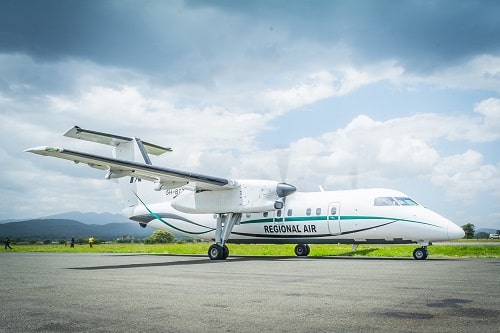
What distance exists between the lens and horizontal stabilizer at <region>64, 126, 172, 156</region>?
71.5 ft

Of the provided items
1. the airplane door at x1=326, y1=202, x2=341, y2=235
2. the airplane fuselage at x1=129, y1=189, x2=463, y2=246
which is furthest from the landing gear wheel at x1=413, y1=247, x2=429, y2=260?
the airplane door at x1=326, y1=202, x2=341, y2=235

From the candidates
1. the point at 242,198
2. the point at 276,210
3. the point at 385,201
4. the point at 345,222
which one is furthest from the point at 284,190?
the point at 385,201

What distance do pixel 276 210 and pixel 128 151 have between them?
8.78m

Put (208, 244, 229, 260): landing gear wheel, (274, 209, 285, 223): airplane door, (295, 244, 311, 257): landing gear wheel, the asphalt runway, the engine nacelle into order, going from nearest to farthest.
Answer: the asphalt runway, the engine nacelle, (208, 244, 229, 260): landing gear wheel, (274, 209, 285, 223): airplane door, (295, 244, 311, 257): landing gear wheel

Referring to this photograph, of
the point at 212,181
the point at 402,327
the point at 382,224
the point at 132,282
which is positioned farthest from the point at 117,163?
the point at 402,327

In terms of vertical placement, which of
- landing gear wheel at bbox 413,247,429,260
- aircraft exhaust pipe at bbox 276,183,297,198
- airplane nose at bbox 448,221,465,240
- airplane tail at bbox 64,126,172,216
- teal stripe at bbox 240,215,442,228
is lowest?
landing gear wheel at bbox 413,247,429,260

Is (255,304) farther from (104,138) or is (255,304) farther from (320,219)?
(104,138)

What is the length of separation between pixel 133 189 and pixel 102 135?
6.85 m

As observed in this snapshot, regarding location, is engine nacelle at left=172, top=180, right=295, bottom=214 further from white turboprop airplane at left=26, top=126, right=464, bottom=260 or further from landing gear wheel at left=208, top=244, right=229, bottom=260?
landing gear wheel at left=208, top=244, right=229, bottom=260

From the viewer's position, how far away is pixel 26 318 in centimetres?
664

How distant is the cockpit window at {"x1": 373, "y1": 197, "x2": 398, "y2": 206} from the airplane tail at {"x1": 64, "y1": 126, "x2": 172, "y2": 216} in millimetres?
11904

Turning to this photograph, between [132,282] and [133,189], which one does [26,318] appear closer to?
[132,282]

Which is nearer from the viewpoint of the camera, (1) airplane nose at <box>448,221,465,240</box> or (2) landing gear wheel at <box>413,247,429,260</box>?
(1) airplane nose at <box>448,221,465,240</box>

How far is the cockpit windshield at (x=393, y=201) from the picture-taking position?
69.3ft
